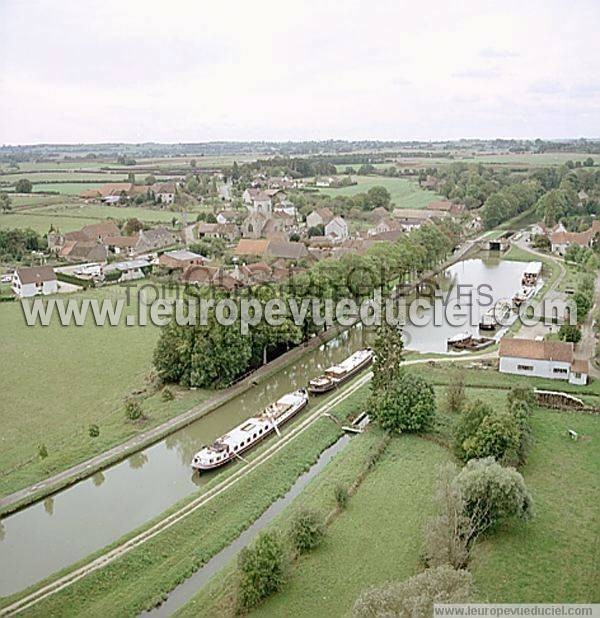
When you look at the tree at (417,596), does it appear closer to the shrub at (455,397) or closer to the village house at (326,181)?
the shrub at (455,397)

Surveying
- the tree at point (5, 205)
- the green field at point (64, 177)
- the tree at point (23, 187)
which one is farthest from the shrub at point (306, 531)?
the green field at point (64, 177)

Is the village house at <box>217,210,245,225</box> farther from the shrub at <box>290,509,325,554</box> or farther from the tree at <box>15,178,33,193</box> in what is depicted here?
the shrub at <box>290,509,325,554</box>

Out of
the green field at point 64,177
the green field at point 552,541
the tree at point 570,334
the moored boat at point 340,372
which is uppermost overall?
the green field at point 64,177

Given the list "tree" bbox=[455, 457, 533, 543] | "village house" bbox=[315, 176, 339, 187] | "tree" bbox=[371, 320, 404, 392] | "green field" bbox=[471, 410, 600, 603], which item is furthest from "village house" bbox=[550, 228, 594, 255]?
"village house" bbox=[315, 176, 339, 187]

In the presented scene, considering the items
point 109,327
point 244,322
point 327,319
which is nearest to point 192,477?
point 244,322

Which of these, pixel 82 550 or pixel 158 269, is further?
pixel 158 269

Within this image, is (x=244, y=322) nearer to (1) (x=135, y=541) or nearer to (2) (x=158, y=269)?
(1) (x=135, y=541)
